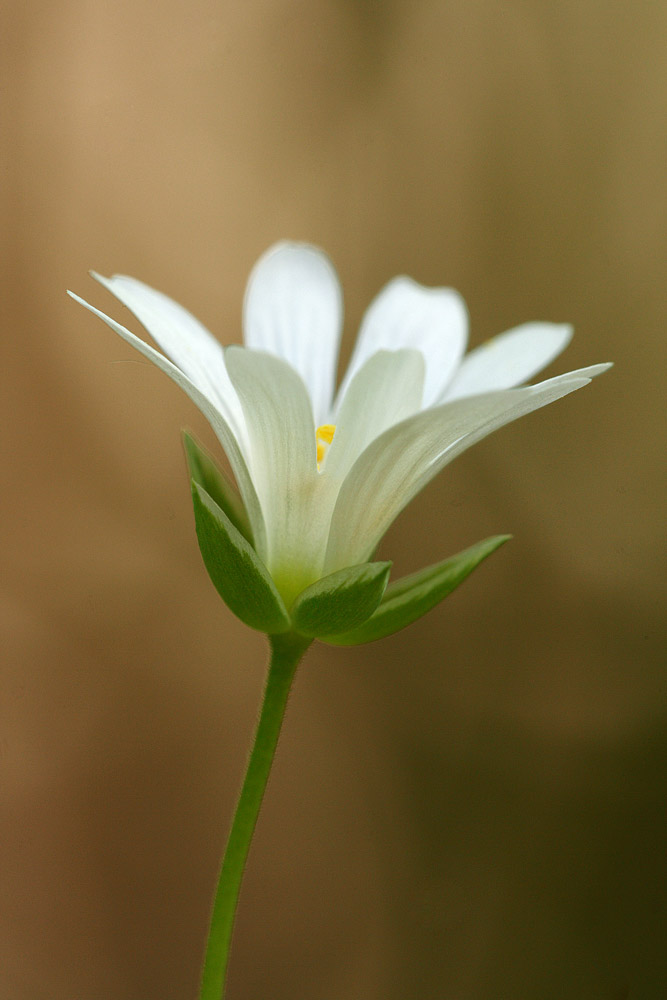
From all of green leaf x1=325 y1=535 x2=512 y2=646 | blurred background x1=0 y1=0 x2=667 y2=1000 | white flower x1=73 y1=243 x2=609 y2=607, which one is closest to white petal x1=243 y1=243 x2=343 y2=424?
white flower x1=73 y1=243 x2=609 y2=607

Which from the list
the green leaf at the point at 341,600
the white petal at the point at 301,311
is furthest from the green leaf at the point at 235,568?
the white petal at the point at 301,311

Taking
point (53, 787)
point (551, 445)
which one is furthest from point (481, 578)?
point (53, 787)

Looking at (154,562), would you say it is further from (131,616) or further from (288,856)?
(288,856)

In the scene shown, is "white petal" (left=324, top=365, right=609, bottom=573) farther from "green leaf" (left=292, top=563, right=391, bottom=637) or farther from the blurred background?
the blurred background

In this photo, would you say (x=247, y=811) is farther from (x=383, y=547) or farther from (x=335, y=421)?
(x=383, y=547)

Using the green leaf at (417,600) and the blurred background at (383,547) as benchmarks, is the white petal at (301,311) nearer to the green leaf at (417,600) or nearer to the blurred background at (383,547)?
the green leaf at (417,600)

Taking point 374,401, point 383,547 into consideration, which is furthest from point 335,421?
point 383,547
